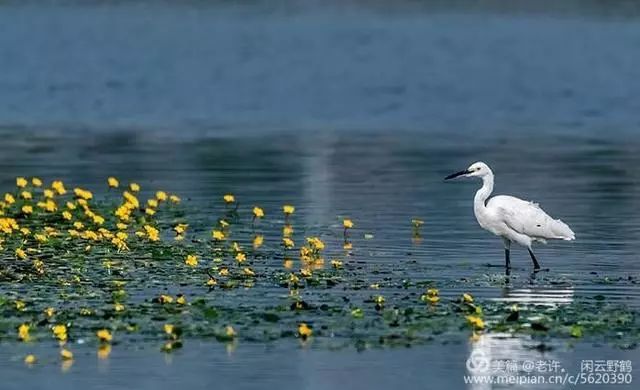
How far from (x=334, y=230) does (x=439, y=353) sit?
294 inches

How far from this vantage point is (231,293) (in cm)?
1664

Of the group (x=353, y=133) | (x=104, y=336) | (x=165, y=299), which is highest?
(x=353, y=133)

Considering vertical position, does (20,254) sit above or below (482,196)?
below

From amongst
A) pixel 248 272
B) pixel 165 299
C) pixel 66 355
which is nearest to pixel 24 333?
pixel 66 355

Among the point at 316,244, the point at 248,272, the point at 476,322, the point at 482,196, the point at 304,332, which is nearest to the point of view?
the point at 304,332

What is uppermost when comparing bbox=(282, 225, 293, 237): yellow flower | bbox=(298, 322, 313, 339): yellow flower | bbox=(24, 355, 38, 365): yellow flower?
bbox=(282, 225, 293, 237): yellow flower

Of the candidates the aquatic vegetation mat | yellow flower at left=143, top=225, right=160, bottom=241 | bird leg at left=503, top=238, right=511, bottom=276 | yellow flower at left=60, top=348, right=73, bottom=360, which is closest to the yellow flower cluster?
the aquatic vegetation mat

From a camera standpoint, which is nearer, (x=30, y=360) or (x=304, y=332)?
(x=30, y=360)

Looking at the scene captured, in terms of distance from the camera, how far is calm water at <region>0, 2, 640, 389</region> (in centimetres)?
1424

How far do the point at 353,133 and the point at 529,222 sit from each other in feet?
61.1

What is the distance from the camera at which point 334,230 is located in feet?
71.2

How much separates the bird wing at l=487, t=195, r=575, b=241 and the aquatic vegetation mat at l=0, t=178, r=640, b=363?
1.10 m

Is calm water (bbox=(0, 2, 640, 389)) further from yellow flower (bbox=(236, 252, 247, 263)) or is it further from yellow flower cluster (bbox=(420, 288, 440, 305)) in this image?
yellow flower (bbox=(236, 252, 247, 263))

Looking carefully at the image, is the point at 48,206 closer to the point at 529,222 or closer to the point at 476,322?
the point at 529,222
